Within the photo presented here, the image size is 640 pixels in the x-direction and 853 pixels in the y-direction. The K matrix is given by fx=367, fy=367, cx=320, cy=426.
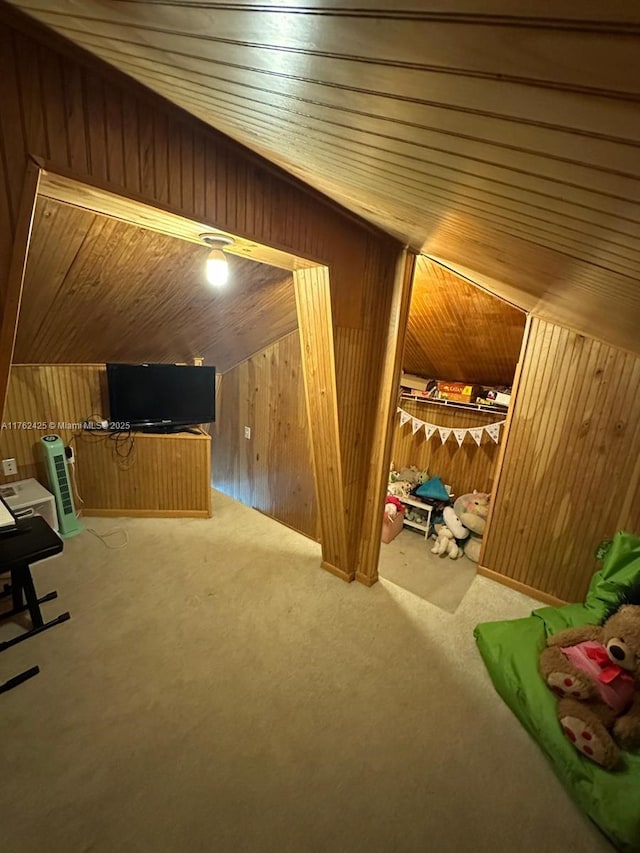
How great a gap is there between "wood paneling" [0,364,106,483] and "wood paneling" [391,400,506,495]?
2.98 metres

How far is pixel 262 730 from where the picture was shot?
1.79m

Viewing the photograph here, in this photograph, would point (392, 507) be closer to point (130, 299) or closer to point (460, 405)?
point (460, 405)

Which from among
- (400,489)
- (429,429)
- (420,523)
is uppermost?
(429,429)

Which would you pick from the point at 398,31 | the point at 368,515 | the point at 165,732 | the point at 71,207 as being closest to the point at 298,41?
the point at 398,31

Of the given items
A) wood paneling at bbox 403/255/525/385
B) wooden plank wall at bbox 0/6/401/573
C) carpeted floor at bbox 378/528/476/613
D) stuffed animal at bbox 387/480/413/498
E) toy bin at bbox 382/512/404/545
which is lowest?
carpeted floor at bbox 378/528/476/613

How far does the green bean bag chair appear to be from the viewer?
1.46 m

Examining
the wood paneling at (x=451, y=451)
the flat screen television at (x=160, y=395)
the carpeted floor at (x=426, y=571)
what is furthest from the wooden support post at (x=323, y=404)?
the flat screen television at (x=160, y=395)

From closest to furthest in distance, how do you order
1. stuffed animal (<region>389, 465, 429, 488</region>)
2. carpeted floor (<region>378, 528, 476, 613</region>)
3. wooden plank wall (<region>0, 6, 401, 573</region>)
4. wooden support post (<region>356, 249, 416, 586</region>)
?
wooden plank wall (<region>0, 6, 401, 573</region>), wooden support post (<region>356, 249, 416, 586</region>), carpeted floor (<region>378, 528, 476, 613</region>), stuffed animal (<region>389, 465, 429, 488</region>)

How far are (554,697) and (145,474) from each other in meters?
3.50

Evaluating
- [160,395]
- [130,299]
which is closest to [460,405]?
[160,395]

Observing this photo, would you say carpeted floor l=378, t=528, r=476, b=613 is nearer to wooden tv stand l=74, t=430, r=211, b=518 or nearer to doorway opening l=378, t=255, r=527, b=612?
doorway opening l=378, t=255, r=527, b=612

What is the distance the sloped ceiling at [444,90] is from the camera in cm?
31

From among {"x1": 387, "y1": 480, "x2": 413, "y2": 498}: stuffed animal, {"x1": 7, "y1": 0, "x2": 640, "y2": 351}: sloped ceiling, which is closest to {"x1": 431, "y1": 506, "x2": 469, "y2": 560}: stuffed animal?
{"x1": 387, "y1": 480, "x2": 413, "y2": 498}: stuffed animal

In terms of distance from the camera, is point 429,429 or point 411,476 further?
point 411,476
